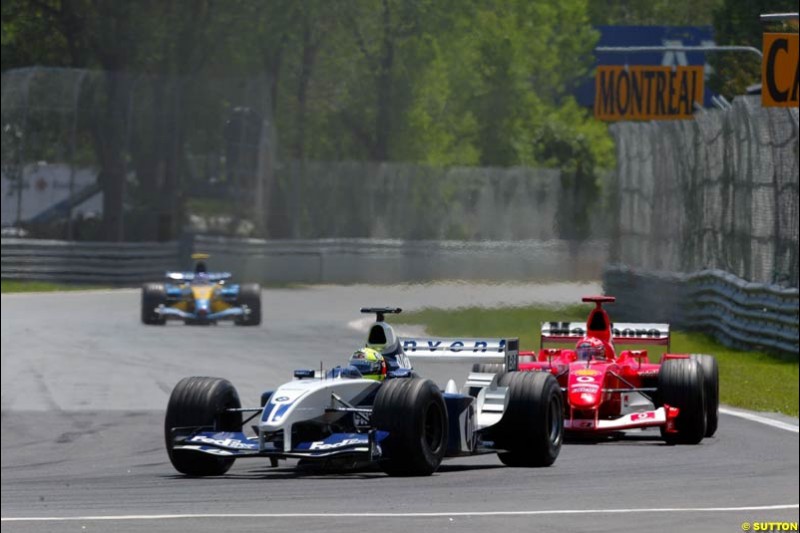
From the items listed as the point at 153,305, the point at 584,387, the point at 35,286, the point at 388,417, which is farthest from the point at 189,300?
the point at 388,417

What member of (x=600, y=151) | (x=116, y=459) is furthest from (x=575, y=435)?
(x=600, y=151)

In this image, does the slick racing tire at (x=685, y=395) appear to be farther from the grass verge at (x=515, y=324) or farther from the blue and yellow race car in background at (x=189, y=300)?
the blue and yellow race car in background at (x=189, y=300)

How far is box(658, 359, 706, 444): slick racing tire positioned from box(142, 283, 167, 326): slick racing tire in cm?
2394

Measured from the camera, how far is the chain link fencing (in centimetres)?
589

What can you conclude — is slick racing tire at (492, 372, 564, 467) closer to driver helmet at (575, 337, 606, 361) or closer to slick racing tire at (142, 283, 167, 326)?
driver helmet at (575, 337, 606, 361)

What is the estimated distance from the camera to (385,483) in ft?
29.1

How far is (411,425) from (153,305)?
22.9 meters

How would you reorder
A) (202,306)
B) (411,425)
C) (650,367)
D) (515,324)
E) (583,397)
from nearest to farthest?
(515,324) < (411,425) < (650,367) < (583,397) < (202,306)

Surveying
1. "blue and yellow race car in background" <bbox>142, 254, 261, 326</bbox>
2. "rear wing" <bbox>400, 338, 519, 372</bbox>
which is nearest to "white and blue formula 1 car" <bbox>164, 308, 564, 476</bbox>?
"rear wing" <bbox>400, 338, 519, 372</bbox>

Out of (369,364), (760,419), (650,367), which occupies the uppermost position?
(369,364)

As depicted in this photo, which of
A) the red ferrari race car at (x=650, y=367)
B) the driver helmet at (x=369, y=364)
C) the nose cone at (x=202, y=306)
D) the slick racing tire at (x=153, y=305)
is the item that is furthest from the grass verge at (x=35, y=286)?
the driver helmet at (x=369, y=364)

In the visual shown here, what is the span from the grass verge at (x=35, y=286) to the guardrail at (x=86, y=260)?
239 mm

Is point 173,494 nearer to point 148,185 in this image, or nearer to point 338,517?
point 338,517

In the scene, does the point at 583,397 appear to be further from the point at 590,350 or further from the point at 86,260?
the point at 86,260
